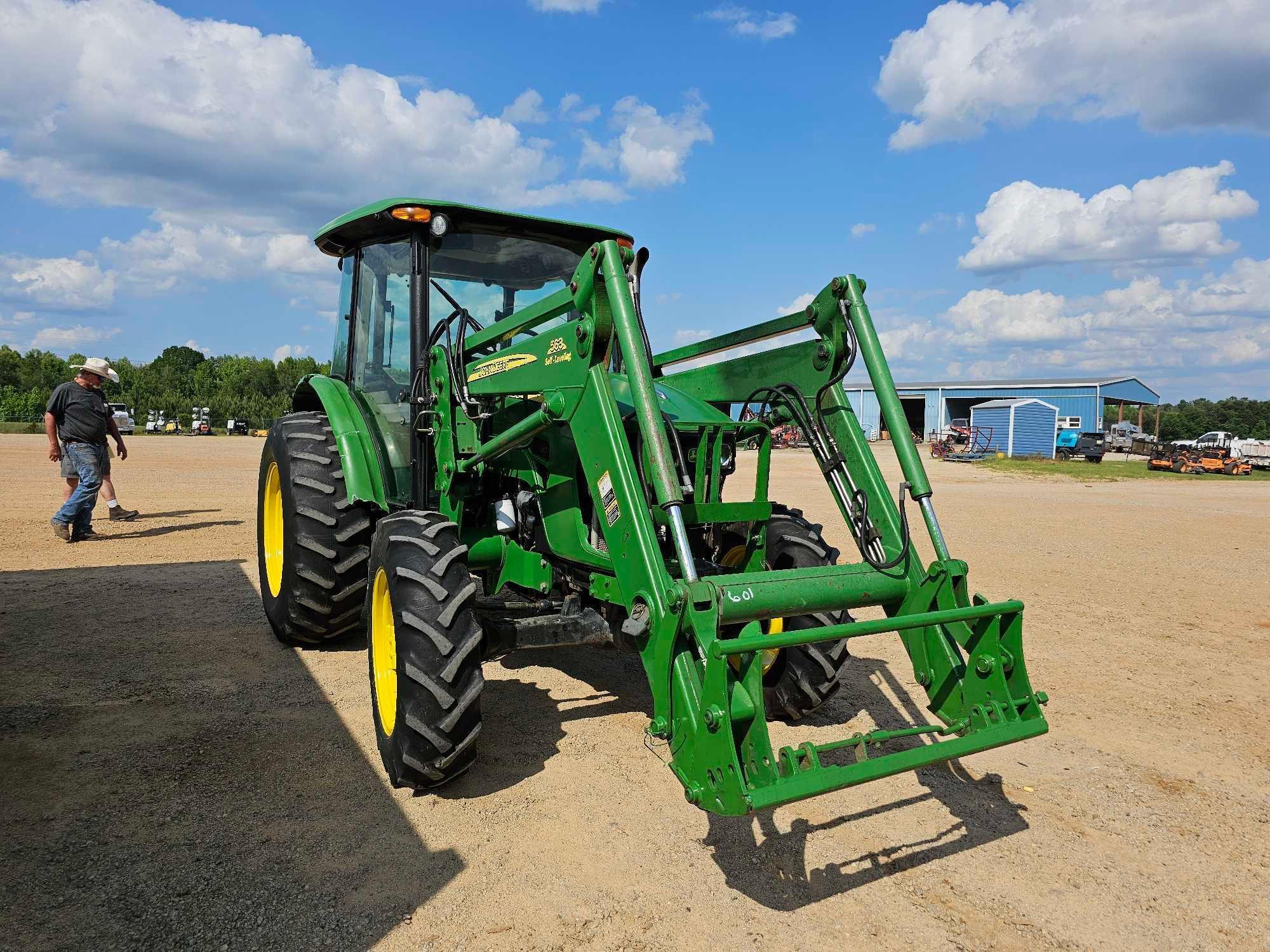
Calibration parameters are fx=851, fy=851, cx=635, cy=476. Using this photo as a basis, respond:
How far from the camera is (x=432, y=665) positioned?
3.22 metres

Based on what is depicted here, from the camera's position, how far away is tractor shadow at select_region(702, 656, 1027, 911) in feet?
9.33

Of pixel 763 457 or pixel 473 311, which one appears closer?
pixel 763 457

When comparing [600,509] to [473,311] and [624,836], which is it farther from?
[473,311]

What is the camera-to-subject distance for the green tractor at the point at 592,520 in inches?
109

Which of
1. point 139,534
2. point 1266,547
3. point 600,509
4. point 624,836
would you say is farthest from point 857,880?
point 1266,547

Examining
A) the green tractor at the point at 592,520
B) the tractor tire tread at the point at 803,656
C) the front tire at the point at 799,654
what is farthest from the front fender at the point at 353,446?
the tractor tire tread at the point at 803,656

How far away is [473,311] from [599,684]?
2.22 m

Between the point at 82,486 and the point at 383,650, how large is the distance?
21.8 feet

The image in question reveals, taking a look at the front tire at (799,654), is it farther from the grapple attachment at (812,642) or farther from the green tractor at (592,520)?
the grapple attachment at (812,642)

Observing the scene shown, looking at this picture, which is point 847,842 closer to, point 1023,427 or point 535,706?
point 535,706

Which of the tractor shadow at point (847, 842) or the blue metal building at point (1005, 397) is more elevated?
the blue metal building at point (1005, 397)

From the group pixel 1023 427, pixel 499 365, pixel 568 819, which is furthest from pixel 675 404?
pixel 1023 427

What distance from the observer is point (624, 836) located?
124 inches

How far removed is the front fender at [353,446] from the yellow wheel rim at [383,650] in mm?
783
